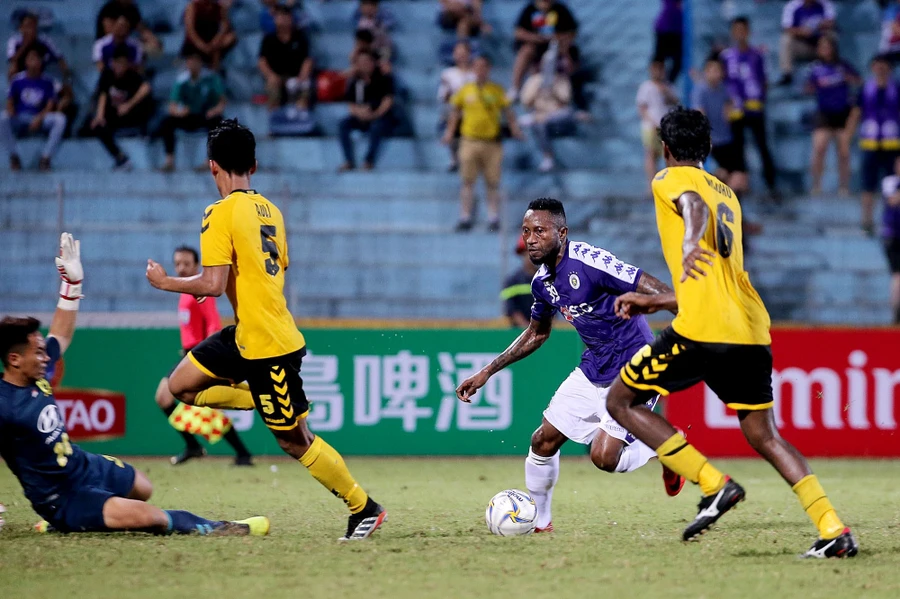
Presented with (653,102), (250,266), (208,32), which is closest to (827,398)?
(653,102)

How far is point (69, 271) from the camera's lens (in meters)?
7.26

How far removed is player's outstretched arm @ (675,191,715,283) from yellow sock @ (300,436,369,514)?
2.30m

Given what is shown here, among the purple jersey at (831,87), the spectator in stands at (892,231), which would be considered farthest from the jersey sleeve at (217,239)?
the purple jersey at (831,87)

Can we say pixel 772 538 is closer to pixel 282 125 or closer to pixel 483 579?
pixel 483 579

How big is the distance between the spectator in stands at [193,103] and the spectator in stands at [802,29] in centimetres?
885

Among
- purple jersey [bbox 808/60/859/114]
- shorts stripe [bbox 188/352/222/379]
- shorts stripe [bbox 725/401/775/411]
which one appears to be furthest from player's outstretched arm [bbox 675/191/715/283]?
purple jersey [bbox 808/60/859/114]

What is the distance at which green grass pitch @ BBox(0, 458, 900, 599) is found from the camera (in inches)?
227

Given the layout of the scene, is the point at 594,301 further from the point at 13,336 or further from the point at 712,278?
the point at 13,336

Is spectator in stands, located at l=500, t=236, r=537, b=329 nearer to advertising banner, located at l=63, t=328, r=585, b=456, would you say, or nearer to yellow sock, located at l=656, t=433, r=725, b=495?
advertising banner, located at l=63, t=328, r=585, b=456

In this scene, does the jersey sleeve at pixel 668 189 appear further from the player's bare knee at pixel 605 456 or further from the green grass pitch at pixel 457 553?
the player's bare knee at pixel 605 456

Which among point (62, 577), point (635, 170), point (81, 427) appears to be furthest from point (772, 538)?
point (635, 170)

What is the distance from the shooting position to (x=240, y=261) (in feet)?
23.3

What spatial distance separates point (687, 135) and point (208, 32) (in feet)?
44.2

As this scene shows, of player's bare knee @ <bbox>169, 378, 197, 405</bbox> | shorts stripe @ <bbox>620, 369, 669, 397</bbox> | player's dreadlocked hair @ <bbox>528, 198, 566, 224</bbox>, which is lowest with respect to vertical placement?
player's bare knee @ <bbox>169, 378, 197, 405</bbox>
